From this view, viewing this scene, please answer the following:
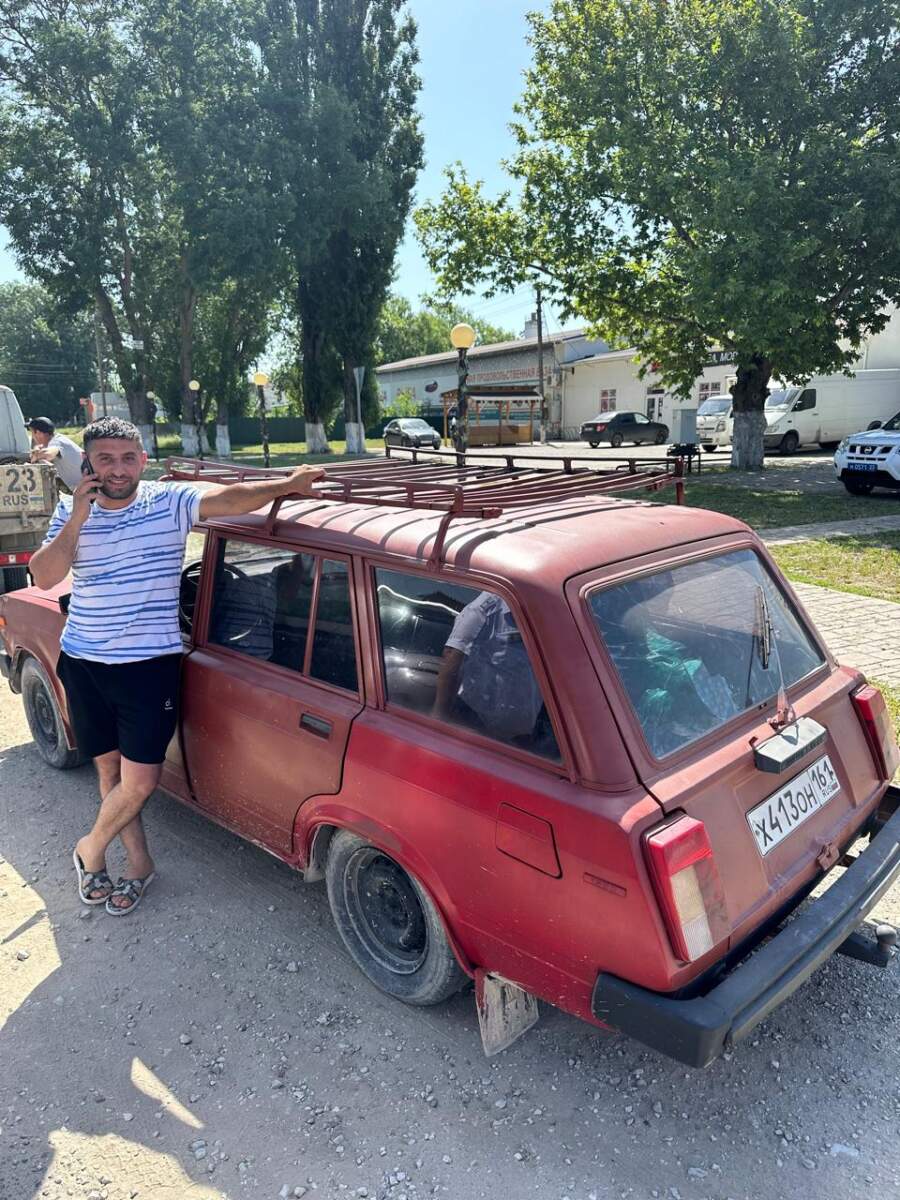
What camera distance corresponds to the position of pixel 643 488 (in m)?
3.10

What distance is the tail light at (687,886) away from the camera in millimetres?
2012

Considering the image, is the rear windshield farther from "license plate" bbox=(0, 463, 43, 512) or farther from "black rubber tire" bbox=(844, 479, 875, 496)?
"black rubber tire" bbox=(844, 479, 875, 496)

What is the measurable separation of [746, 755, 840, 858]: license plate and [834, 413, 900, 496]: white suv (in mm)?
13333

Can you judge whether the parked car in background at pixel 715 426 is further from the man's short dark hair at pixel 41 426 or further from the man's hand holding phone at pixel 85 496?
the man's hand holding phone at pixel 85 496

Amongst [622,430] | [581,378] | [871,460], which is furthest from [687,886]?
[581,378]

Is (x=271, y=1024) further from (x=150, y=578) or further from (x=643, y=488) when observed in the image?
(x=643, y=488)

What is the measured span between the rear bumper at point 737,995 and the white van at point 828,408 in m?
25.2

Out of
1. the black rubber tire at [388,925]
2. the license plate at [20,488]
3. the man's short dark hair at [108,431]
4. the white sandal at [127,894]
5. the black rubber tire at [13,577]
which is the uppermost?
the man's short dark hair at [108,431]

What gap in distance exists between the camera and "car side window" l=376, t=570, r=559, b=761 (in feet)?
7.65

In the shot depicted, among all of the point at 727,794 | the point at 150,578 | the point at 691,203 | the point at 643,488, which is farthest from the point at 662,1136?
the point at 691,203

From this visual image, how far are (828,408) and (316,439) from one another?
19705 mm

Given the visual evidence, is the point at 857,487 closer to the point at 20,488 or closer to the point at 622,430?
the point at 20,488

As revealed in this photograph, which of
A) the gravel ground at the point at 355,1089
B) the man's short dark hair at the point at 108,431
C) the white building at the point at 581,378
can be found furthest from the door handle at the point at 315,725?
the white building at the point at 581,378

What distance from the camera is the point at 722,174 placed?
45.9 ft
